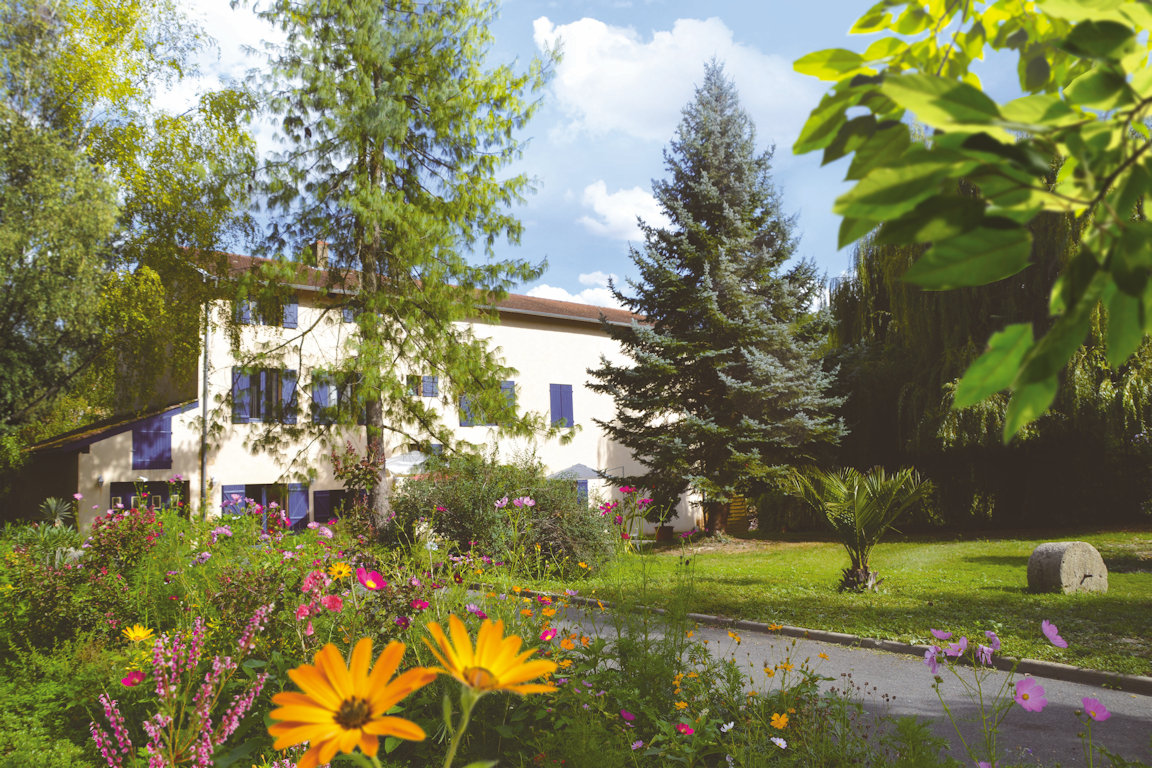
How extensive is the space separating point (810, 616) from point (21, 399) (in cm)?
1725

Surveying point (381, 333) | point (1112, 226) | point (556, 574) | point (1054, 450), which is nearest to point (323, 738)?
point (1112, 226)

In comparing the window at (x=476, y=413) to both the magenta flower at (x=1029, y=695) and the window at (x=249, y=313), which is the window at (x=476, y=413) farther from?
the magenta flower at (x=1029, y=695)

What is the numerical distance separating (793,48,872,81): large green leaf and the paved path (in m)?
3.36

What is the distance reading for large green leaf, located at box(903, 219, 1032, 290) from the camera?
602 mm

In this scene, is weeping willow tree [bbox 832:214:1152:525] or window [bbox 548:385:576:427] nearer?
weeping willow tree [bbox 832:214:1152:525]

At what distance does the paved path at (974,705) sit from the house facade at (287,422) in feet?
19.9

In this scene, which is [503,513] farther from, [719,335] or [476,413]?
[719,335]

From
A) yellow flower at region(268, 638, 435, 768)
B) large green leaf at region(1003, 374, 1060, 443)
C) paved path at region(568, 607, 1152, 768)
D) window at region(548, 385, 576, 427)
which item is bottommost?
paved path at region(568, 607, 1152, 768)

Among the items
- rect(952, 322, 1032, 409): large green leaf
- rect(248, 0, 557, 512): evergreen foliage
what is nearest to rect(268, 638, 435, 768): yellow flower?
rect(952, 322, 1032, 409): large green leaf

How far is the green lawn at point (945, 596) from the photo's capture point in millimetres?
6457

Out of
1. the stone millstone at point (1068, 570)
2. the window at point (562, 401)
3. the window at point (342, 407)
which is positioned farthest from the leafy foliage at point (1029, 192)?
the window at point (562, 401)

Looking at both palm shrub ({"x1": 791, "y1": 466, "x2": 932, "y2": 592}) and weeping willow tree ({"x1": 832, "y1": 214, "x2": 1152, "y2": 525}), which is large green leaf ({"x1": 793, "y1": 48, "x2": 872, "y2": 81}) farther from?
weeping willow tree ({"x1": 832, "y1": 214, "x2": 1152, "y2": 525})

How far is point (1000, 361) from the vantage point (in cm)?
67

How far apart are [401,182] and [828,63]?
46.0 feet
